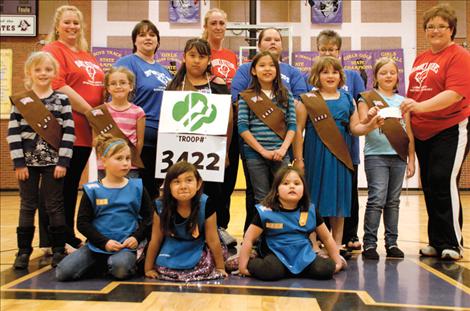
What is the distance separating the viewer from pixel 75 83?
3.49 m

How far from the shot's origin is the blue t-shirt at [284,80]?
355cm

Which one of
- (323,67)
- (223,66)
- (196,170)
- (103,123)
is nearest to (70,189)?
(103,123)

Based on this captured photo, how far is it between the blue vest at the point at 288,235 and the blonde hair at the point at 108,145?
920mm

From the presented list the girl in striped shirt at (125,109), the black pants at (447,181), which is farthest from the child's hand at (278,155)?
the black pants at (447,181)

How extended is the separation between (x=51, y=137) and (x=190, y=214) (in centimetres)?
107

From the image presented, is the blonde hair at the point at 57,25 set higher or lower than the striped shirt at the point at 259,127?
higher

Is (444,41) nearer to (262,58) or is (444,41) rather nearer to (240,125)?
(262,58)

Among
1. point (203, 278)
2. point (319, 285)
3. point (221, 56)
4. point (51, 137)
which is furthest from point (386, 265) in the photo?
point (51, 137)

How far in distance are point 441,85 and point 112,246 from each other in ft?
8.15

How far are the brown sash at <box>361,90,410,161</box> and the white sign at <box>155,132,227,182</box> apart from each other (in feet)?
3.86

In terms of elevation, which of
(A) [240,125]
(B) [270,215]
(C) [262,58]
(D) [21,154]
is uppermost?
(C) [262,58]

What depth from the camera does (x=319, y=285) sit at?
2699 mm

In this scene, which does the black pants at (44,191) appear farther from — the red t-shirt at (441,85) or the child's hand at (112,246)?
the red t-shirt at (441,85)

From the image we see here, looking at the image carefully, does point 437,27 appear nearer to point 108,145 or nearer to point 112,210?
point 108,145
